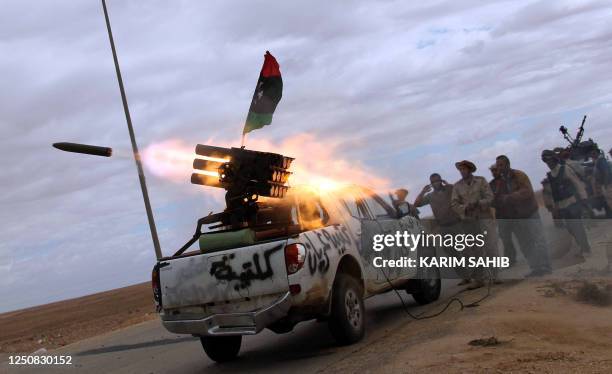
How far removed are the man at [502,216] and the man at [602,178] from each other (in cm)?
381

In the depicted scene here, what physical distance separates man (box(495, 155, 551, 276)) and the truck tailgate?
501 centimetres

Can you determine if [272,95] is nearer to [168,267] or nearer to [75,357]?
[168,267]

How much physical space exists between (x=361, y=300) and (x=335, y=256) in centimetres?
70

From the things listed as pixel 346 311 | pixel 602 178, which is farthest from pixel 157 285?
pixel 602 178

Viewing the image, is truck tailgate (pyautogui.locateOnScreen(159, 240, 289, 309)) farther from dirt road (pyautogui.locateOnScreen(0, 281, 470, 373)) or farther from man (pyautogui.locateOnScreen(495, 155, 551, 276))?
man (pyautogui.locateOnScreen(495, 155, 551, 276))

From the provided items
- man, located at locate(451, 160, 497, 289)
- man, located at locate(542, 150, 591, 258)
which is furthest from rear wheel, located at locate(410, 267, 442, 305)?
→ man, located at locate(542, 150, 591, 258)

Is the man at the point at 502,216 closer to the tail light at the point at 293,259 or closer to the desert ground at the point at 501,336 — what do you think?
the desert ground at the point at 501,336

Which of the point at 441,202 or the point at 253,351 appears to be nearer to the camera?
the point at 253,351

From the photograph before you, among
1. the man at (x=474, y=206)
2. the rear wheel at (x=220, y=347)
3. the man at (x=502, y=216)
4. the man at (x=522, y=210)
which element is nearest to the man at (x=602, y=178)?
the man at (x=502, y=216)

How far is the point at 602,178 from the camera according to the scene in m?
14.4

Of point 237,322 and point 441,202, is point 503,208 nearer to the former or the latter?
point 441,202

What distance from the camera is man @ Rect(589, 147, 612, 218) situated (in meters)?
13.7

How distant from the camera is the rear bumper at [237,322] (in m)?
6.44

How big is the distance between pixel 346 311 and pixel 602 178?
970 centimetres
